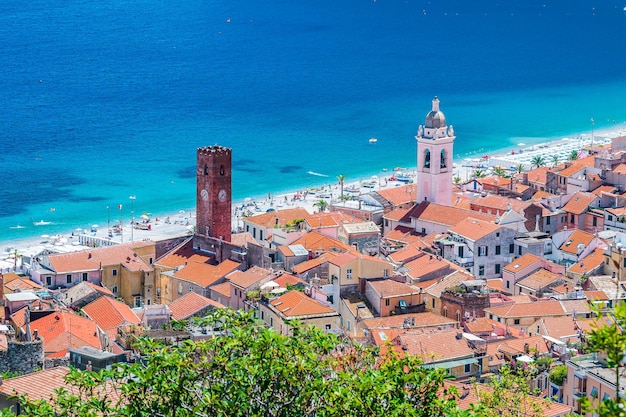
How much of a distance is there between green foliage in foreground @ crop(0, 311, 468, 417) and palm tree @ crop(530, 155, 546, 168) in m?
77.7

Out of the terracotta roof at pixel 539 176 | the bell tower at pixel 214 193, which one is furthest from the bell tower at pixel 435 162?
the bell tower at pixel 214 193

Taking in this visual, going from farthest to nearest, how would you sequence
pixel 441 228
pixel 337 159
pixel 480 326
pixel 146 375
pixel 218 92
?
pixel 218 92
pixel 337 159
pixel 441 228
pixel 480 326
pixel 146 375

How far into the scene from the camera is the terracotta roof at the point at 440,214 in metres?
73.2

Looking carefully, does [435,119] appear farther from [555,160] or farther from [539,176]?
[555,160]

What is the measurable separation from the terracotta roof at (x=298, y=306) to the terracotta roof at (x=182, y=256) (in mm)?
10856

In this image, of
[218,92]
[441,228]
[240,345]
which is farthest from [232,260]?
[218,92]

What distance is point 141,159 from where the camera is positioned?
5315 inches

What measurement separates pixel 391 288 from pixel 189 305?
855cm

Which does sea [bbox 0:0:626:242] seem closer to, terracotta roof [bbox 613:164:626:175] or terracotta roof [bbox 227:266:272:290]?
terracotta roof [bbox 227:266:272:290]

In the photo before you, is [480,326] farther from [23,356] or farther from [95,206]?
[95,206]

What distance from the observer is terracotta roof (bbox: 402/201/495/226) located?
7325 cm

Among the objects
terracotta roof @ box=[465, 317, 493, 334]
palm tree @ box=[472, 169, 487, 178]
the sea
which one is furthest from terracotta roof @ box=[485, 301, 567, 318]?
the sea

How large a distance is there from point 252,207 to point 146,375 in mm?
72202

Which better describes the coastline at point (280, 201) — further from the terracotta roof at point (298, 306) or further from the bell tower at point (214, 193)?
the terracotta roof at point (298, 306)
